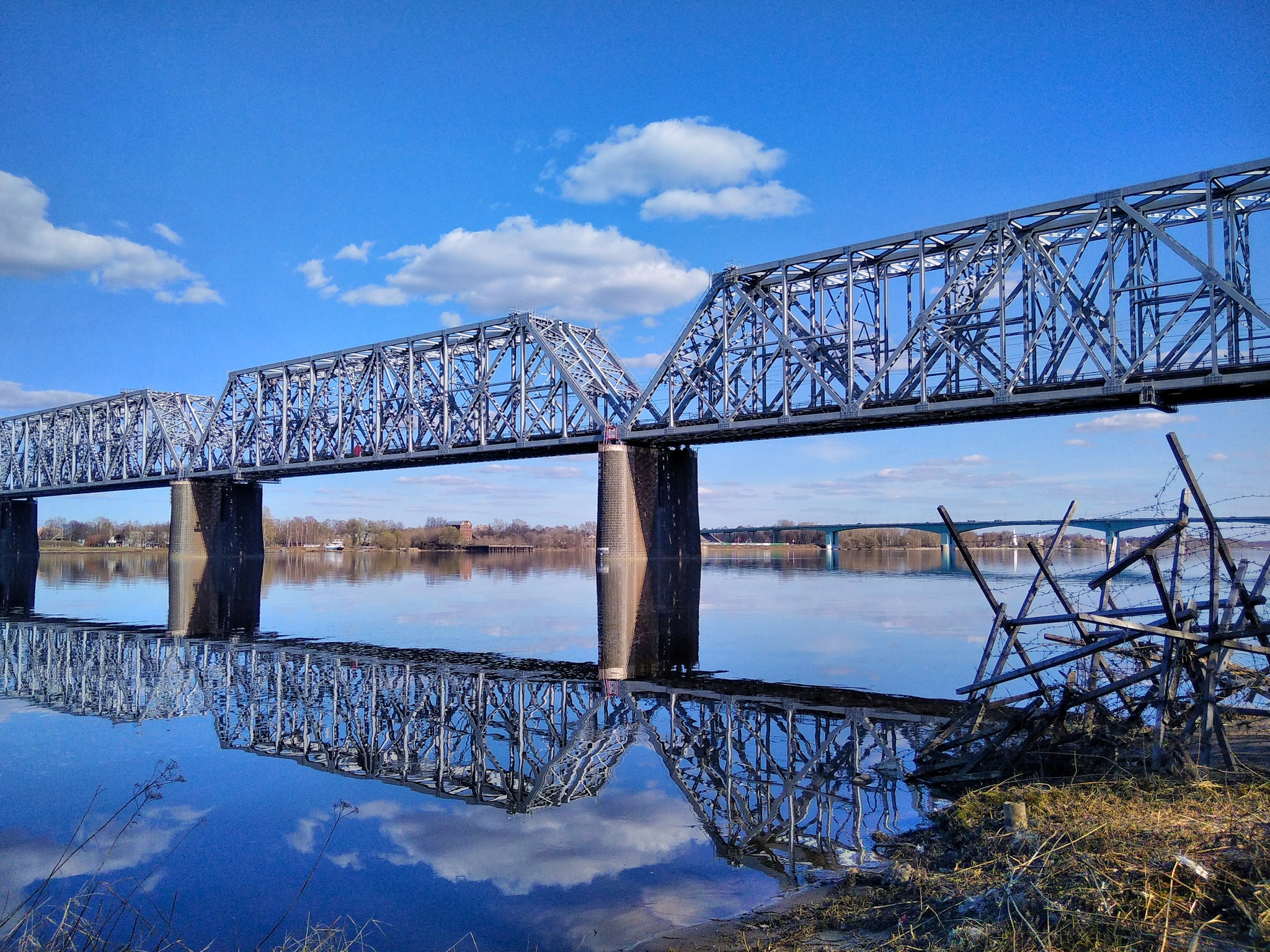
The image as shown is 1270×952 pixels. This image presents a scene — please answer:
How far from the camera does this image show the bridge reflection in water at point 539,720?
9.89 meters

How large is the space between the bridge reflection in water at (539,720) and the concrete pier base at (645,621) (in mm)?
166

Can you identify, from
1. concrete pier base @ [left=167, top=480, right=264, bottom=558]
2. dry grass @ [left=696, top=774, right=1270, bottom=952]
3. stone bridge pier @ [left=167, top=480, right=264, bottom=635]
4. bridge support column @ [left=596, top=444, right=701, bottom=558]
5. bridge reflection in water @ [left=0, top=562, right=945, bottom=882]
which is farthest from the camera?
concrete pier base @ [left=167, top=480, right=264, bottom=558]

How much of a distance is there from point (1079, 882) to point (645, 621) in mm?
25698

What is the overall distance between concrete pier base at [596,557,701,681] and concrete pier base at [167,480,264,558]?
59162 mm

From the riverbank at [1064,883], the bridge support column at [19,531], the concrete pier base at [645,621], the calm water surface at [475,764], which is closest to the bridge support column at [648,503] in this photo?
the concrete pier base at [645,621]

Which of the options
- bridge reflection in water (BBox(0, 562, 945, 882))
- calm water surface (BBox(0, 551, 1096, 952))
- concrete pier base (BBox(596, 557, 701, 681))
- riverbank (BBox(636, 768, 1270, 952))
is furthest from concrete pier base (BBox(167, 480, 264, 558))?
riverbank (BBox(636, 768, 1270, 952))

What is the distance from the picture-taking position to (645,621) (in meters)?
31.4

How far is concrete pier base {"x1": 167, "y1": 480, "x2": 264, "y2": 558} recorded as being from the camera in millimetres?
97938

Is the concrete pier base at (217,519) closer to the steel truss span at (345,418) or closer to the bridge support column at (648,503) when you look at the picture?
the steel truss span at (345,418)

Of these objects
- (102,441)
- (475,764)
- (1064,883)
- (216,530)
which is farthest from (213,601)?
(102,441)

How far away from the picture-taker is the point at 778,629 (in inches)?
1118

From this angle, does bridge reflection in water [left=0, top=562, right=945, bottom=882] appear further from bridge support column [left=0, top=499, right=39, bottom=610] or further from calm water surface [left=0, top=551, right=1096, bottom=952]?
bridge support column [left=0, top=499, right=39, bottom=610]

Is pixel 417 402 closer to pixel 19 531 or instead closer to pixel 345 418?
pixel 345 418

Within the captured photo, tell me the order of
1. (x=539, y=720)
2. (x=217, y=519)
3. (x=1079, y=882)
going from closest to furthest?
(x=1079, y=882) → (x=539, y=720) → (x=217, y=519)
